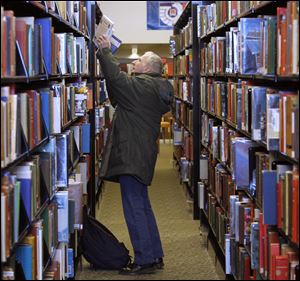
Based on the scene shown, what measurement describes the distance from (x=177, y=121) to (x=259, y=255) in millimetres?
6550

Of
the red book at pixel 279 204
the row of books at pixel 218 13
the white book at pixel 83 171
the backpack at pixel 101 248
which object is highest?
the row of books at pixel 218 13

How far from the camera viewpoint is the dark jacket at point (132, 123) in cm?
473

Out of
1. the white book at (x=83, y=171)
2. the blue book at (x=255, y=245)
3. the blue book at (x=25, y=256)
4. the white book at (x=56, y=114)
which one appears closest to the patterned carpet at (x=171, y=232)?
the white book at (x=83, y=171)

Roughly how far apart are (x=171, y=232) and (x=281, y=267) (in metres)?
3.18

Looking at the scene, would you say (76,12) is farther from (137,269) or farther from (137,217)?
(137,269)

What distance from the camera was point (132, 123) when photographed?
4.82m

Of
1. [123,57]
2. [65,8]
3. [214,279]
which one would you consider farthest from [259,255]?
[123,57]

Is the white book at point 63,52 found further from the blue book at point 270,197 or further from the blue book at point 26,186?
the blue book at point 270,197

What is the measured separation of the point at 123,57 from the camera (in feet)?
52.6

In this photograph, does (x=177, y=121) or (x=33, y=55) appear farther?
(x=177, y=121)

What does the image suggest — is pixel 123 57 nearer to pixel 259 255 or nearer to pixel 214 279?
pixel 214 279

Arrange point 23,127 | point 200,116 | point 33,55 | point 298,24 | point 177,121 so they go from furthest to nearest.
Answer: point 177,121 → point 200,116 → point 33,55 → point 23,127 → point 298,24

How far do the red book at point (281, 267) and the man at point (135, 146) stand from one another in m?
1.81

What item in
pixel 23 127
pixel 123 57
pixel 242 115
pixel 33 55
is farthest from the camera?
pixel 123 57
